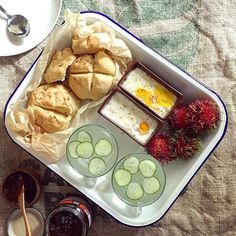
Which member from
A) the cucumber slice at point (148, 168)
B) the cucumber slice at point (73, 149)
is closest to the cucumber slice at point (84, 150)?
the cucumber slice at point (73, 149)

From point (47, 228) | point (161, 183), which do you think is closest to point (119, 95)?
point (161, 183)

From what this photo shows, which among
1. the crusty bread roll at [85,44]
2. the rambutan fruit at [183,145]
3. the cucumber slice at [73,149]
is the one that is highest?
the crusty bread roll at [85,44]

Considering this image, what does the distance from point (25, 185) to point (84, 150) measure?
16cm

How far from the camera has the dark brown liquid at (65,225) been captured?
4.01 ft

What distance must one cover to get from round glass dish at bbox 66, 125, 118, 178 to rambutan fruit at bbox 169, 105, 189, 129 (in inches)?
4.9

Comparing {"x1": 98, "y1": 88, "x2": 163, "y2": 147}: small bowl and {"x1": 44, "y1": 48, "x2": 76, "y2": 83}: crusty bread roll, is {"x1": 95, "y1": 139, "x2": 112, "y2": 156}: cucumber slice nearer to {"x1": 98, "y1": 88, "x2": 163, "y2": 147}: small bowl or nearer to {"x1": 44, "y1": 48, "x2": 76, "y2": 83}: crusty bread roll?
{"x1": 98, "y1": 88, "x2": 163, "y2": 147}: small bowl

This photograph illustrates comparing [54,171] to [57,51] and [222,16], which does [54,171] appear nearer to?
[57,51]

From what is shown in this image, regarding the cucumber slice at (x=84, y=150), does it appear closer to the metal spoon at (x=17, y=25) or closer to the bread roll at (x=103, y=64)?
the bread roll at (x=103, y=64)

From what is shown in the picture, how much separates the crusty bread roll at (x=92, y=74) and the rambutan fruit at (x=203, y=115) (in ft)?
0.57

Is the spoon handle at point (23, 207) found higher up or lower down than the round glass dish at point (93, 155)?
lower down

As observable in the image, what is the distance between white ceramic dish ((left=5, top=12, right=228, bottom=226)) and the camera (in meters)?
1.21

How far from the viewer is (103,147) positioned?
4.00 feet

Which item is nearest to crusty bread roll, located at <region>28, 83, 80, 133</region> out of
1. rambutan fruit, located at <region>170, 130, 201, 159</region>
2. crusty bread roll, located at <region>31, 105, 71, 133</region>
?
crusty bread roll, located at <region>31, 105, 71, 133</region>

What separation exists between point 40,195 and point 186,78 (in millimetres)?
393
